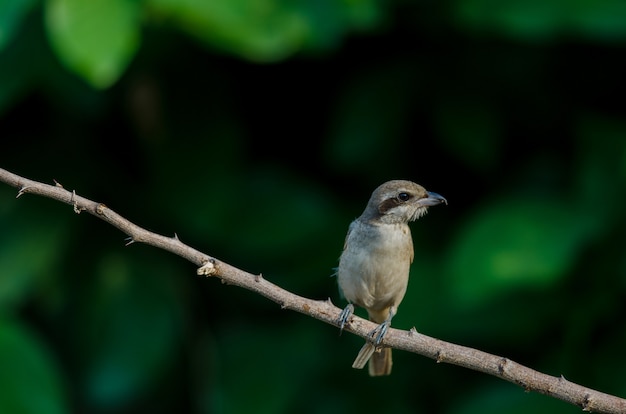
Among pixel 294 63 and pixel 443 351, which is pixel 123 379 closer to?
pixel 294 63

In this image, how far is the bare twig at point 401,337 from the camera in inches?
99.7

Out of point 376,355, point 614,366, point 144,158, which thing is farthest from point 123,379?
point 614,366

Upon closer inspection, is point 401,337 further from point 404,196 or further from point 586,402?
point 404,196

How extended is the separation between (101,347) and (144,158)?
121cm

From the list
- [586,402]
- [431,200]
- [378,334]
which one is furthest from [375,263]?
[586,402]

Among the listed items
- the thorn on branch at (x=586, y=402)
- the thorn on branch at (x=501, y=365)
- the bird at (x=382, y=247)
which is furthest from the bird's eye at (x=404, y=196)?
the thorn on branch at (x=586, y=402)

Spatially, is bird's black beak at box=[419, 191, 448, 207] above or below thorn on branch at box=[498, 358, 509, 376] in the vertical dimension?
Result: above

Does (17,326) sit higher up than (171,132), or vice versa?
(171,132)

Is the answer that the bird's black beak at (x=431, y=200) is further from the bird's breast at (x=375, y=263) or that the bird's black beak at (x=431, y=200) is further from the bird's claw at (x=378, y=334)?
the bird's claw at (x=378, y=334)

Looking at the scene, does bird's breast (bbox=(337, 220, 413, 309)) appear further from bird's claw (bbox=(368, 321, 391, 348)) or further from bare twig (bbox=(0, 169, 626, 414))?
bare twig (bbox=(0, 169, 626, 414))

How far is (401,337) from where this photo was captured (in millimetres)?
2855

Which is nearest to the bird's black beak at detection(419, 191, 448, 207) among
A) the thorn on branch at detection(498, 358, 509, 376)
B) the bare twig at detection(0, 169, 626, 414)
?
the bare twig at detection(0, 169, 626, 414)

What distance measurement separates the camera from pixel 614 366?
16.5ft

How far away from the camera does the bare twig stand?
253 cm
